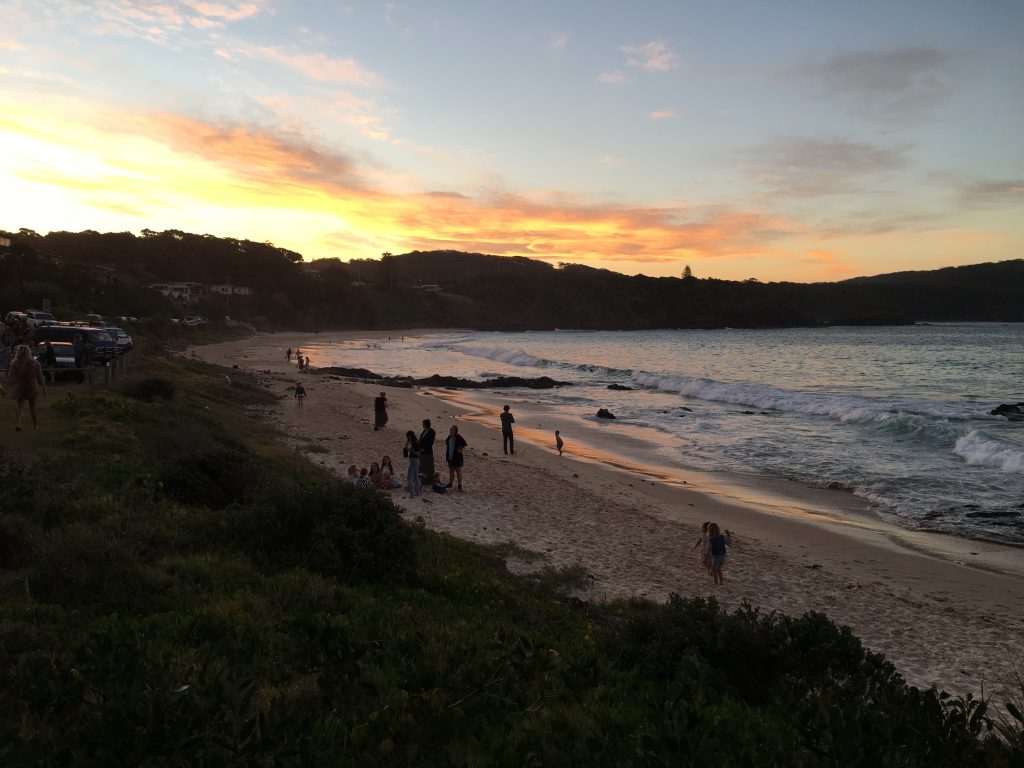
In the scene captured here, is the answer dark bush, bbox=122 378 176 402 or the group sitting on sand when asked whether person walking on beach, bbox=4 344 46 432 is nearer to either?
the group sitting on sand

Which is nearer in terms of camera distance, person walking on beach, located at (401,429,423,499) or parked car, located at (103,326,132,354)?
person walking on beach, located at (401,429,423,499)

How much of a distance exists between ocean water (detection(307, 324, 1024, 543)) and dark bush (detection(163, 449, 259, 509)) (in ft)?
44.7

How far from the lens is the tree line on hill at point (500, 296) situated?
419ft

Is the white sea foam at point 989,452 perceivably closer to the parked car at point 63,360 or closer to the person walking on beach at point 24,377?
the person walking on beach at point 24,377

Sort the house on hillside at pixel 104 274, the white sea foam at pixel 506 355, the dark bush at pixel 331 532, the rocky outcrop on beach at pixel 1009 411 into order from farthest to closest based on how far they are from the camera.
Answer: the house on hillside at pixel 104 274 < the white sea foam at pixel 506 355 < the rocky outcrop on beach at pixel 1009 411 < the dark bush at pixel 331 532

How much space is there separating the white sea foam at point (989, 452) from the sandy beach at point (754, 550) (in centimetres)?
711

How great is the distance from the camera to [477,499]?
15344mm

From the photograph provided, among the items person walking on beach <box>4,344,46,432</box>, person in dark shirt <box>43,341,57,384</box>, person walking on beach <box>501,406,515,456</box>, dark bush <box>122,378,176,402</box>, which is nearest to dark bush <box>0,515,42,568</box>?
person walking on beach <box>4,344,46,432</box>

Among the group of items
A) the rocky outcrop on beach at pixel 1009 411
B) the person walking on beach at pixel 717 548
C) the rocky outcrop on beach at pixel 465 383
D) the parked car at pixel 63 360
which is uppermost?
the parked car at pixel 63 360

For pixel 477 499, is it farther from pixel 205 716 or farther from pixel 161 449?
pixel 205 716

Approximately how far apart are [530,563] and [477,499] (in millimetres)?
4966

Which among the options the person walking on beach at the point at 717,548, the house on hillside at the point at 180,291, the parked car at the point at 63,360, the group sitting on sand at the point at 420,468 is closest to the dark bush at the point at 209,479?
the group sitting on sand at the point at 420,468

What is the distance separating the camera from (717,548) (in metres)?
10.4

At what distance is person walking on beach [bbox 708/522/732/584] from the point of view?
1034 cm
